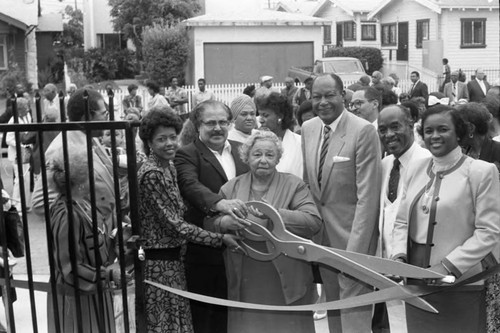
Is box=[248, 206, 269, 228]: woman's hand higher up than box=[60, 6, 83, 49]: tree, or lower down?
lower down

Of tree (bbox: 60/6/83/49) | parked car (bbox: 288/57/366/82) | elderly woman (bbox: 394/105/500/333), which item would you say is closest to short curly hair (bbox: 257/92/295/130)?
elderly woman (bbox: 394/105/500/333)

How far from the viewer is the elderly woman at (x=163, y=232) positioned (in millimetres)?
4363

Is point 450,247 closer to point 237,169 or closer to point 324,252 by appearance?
point 324,252

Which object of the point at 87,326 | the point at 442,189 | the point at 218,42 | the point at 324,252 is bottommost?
the point at 87,326

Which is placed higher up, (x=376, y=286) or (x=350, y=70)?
(x=350, y=70)

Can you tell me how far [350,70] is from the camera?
88.8 feet

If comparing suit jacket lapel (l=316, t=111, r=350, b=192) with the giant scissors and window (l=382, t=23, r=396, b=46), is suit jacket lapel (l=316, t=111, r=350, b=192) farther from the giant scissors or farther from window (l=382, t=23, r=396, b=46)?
window (l=382, t=23, r=396, b=46)

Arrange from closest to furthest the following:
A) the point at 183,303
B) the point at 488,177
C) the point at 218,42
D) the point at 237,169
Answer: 1. the point at 488,177
2. the point at 183,303
3. the point at 237,169
4. the point at 218,42

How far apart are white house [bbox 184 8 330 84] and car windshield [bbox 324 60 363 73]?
4.37 m

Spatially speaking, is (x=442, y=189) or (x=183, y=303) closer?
(x=442, y=189)

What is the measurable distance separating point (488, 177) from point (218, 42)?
2794cm

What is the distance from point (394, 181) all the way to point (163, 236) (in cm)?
151

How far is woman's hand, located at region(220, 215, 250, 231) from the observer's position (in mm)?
4312

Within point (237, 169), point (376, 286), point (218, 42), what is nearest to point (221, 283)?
point (237, 169)
